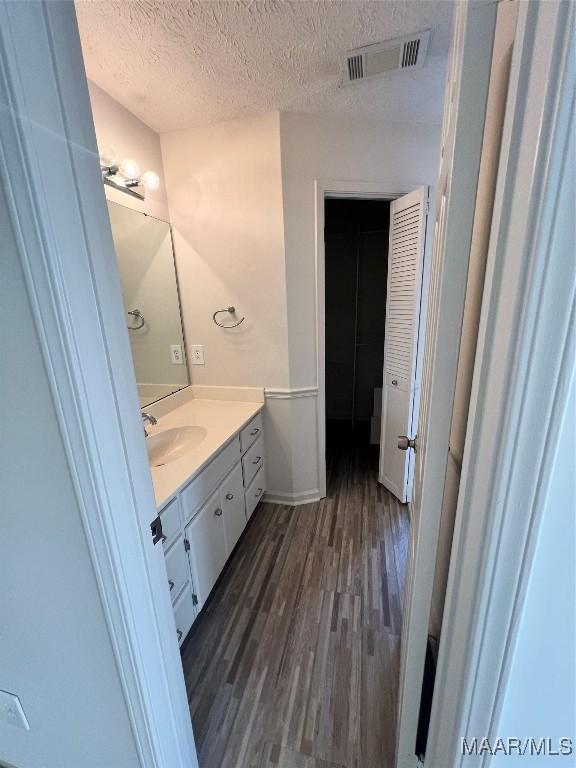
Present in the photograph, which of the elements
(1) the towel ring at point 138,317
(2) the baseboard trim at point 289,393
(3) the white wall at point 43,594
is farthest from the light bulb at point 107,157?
(2) the baseboard trim at point 289,393

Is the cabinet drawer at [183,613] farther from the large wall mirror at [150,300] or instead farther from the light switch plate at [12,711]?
the large wall mirror at [150,300]

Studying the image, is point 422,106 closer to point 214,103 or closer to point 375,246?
point 214,103

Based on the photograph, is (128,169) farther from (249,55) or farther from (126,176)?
(249,55)

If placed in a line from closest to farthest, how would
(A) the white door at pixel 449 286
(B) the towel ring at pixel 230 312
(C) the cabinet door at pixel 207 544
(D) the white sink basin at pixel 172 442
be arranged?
(A) the white door at pixel 449 286, (C) the cabinet door at pixel 207 544, (D) the white sink basin at pixel 172 442, (B) the towel ring at pixel 230 312

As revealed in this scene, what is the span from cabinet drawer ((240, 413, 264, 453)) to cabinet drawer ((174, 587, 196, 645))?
2.45 ft

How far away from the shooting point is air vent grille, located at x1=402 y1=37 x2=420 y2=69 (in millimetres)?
1268

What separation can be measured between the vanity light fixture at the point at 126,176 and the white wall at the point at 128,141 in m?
0.03

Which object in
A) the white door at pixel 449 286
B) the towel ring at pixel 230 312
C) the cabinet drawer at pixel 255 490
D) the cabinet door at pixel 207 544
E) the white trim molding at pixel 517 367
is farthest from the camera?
the towel ring at pixel 230 312

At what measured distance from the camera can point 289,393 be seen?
212 cm

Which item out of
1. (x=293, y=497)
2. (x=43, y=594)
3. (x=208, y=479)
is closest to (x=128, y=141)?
(x=208, y=479)

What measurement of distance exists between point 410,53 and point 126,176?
1429 millimetres

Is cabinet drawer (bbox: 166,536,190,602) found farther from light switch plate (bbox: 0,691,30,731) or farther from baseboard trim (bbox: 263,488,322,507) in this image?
baseboard trim (bbox: 263,488,322,507)

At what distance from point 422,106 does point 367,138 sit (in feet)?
1.02

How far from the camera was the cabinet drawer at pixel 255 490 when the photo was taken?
6.36 ft
